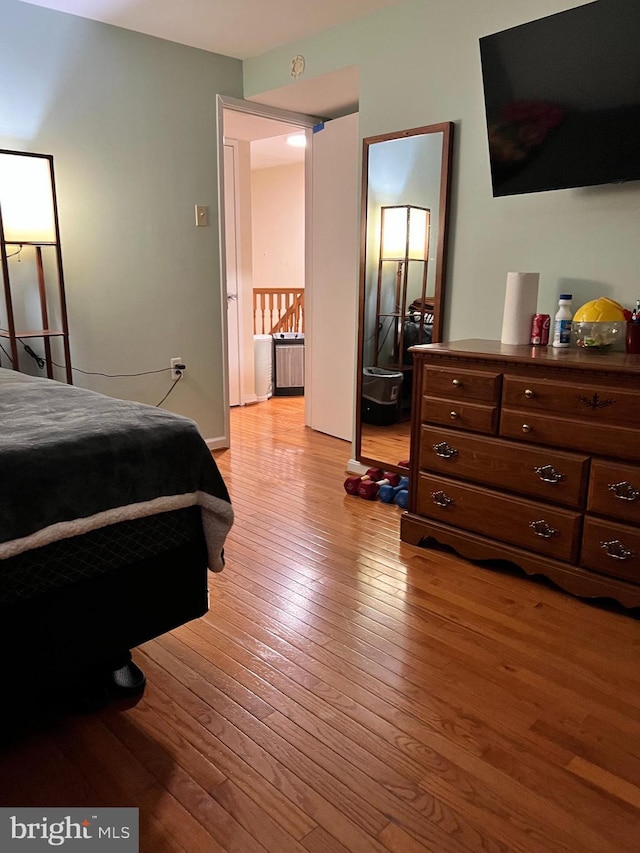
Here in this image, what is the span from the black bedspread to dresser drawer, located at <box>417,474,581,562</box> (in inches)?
47.7

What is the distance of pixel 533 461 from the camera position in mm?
2281

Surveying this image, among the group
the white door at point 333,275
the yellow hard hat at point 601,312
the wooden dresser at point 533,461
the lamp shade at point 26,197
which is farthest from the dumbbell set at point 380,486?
the lamp shade at point 26,197

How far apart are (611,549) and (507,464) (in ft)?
1.49

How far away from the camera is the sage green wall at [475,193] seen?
2412 millimetres

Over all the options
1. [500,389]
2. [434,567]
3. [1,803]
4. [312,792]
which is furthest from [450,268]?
[1,803]

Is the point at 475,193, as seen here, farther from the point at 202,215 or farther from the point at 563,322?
the point at 202,215

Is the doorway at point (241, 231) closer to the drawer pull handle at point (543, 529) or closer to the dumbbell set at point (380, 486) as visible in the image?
the dumbbell set at point (380, 486)

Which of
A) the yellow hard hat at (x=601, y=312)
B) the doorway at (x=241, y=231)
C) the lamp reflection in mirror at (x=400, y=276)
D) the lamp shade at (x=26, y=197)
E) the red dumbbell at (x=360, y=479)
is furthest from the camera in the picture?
the doorway at (x=241, y=231)

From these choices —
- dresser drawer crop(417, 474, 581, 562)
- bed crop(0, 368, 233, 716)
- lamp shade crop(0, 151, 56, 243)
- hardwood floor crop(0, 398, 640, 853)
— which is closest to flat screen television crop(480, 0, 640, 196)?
dresser drawer crop(417, 474, 581, 562)

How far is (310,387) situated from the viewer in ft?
15.2

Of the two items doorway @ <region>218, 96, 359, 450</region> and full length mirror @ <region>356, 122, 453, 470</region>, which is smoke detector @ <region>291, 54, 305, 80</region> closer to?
doorway @ <region>218, 96, 359, 450</region>

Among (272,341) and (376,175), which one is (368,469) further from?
(272,341)

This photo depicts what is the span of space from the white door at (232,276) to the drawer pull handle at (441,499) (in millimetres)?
2697

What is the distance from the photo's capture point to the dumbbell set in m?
3.15
